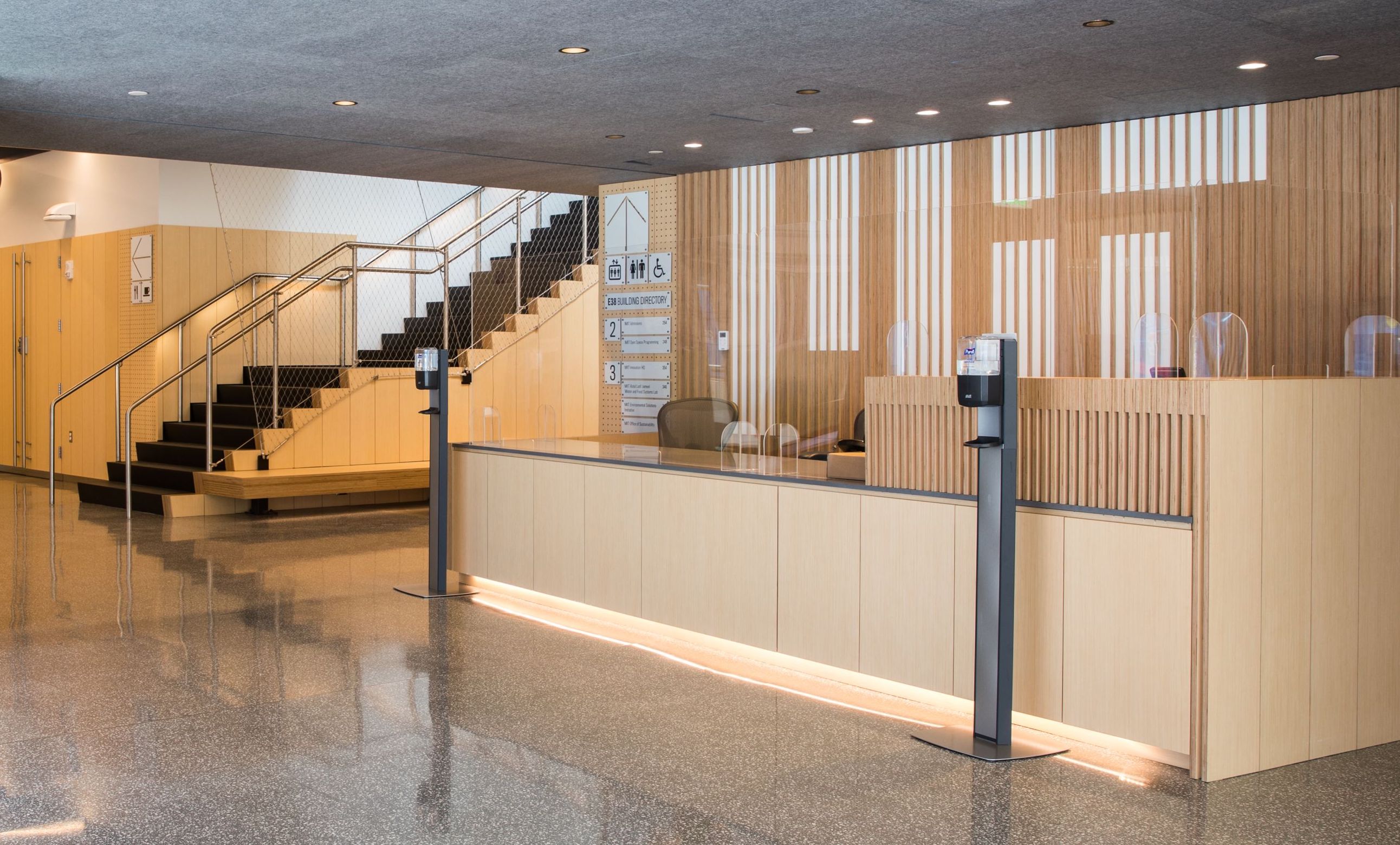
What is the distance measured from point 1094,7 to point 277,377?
27.9ft

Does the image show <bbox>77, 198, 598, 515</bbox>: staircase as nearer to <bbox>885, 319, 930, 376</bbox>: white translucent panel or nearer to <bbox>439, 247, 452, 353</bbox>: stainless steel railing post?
<bbox>439, 247, 452, 353</bbox>: stainless steel railing post

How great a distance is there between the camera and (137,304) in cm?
1220

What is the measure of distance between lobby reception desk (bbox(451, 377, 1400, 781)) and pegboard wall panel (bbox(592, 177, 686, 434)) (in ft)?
13.9

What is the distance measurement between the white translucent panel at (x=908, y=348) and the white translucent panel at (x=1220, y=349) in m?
1.05

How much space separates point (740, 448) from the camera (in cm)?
571

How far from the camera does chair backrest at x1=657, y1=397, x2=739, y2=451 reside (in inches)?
234

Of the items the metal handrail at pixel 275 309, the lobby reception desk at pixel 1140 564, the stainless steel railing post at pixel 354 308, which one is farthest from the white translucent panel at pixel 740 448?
the stainless steel railing post at pixel 354 308

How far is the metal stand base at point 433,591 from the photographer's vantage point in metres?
6.78

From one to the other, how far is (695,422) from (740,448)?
0.74 m

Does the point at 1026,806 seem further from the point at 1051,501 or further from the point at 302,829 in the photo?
the point at 302,829

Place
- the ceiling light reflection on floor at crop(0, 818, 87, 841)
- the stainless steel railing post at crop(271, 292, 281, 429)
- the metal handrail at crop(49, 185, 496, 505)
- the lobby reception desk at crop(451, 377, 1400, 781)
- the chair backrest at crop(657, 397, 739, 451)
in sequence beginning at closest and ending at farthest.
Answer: the ceiling light reflection on floor at crop(0, 818, 87, 841) < the lobby reception desk at crop(451, 377, 1400, 781) < the chair backrest at crop(657, 397, 739, 451) < the stainless steel railing post at crop(271, 292, 281, 429) < the metal handrail at crop(49, 185, 496, 505)

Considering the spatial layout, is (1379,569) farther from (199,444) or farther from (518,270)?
(199,444)

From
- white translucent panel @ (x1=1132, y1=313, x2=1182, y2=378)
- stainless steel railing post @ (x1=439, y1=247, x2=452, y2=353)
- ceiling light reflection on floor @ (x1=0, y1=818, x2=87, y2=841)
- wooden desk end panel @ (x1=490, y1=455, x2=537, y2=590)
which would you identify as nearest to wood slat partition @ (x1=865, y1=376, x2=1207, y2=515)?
white translucent panel @ (x1=1132, y1=313, x2=1182, y2=378)

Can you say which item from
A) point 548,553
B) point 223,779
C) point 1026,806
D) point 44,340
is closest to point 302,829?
point 223,779
